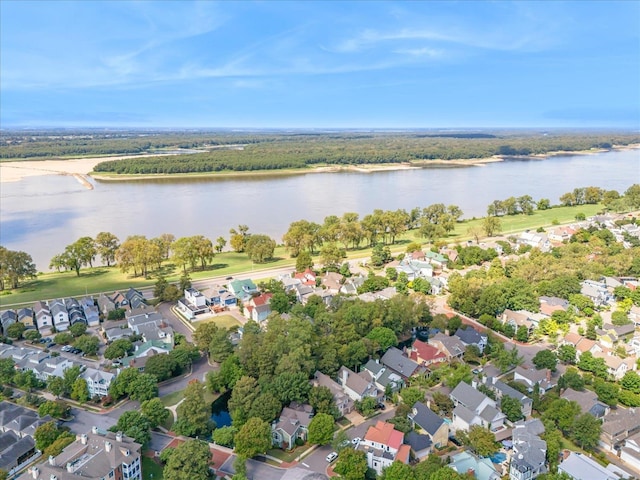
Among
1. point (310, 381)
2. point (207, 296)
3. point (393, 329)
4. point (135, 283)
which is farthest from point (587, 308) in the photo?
point (135, 283)

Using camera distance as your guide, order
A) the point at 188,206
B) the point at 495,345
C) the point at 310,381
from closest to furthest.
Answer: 1. the point at 310,381
2. the point at 495,345
3. the point at 188,206

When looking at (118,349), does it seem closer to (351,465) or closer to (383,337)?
(383,337)

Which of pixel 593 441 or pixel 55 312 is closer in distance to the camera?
pixel 593 441

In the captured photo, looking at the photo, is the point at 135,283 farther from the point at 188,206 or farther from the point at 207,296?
the point at 188,206

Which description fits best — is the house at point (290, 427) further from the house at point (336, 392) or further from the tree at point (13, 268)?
the tree at point (13, 268)

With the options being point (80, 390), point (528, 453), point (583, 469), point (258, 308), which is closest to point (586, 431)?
point (583, 469)

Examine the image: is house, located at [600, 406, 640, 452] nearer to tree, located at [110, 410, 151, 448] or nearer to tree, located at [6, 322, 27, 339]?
tree, located at [110, 410, 151, 448]
